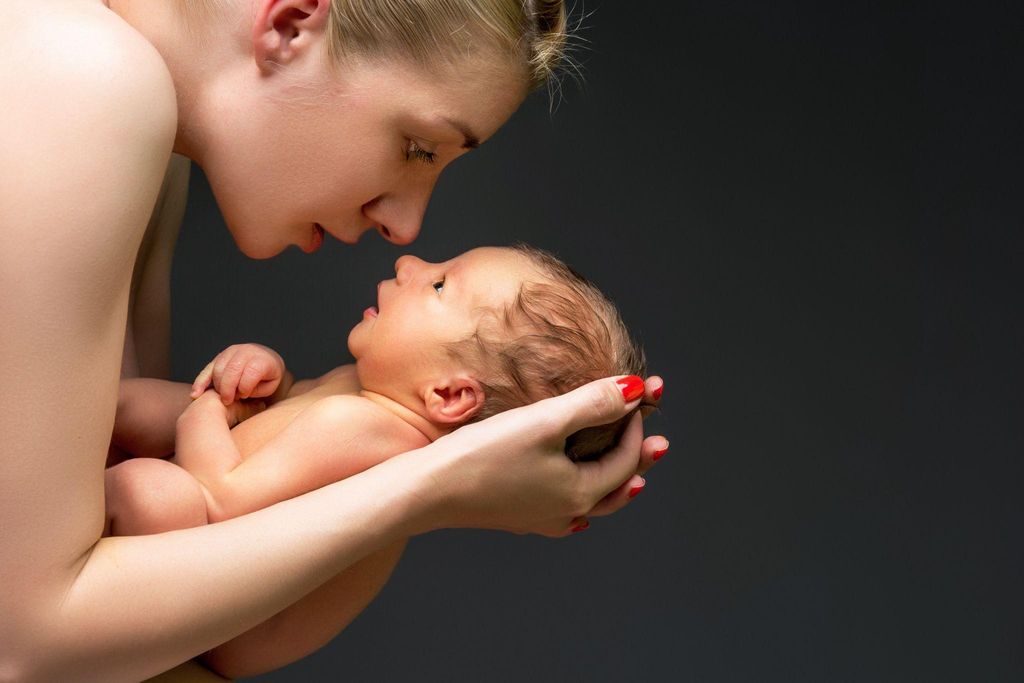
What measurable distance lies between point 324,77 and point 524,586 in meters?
1.70

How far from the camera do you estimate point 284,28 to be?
1.39 meters

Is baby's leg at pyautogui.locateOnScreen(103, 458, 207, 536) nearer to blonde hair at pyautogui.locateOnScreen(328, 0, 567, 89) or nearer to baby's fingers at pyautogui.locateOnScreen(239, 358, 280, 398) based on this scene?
baby's fingers at pyautogui.locateOnScreen(239, 358, 280, 398)

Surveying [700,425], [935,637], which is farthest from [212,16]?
[935,637]

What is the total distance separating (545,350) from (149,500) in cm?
47

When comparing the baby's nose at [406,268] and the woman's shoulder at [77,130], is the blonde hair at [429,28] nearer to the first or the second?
the woman's shoulder at [77,130]

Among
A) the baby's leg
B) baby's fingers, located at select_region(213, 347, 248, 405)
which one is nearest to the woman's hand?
the baby's leg

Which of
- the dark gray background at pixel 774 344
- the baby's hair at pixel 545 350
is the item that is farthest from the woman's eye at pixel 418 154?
the dark gray background at pixel 774 344

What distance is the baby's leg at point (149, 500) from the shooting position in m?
1.44

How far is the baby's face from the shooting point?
5.42ft

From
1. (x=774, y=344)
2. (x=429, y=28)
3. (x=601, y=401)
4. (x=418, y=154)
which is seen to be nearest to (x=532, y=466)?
(x=601, y=401)

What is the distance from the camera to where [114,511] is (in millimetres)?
1440

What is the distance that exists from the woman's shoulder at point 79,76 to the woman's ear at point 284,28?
146 millimetres

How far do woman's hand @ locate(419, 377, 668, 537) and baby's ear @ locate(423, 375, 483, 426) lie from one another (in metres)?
0.15

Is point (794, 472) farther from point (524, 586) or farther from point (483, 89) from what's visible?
point (483, 89)
